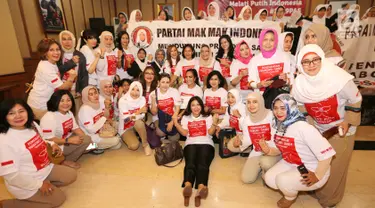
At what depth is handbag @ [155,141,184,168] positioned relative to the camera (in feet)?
9.50

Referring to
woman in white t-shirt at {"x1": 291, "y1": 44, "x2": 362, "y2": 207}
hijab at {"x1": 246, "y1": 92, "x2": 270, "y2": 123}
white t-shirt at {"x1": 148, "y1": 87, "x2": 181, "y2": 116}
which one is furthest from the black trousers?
woman in white t-shirt at {"x1": 291, "y1": 44, "x2": 362, "y2": 207}

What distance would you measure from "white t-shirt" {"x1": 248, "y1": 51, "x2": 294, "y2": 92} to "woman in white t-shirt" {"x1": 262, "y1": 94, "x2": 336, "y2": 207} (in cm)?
94

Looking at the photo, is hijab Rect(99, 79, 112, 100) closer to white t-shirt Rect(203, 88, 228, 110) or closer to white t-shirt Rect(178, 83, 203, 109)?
white t-shirt Rect(178, 83, 203, 109)

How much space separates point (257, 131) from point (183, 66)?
1.87 metres

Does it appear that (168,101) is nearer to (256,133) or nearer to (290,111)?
(256,133)

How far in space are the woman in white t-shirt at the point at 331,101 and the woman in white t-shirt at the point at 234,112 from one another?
91 cm

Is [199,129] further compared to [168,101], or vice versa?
[168,101]

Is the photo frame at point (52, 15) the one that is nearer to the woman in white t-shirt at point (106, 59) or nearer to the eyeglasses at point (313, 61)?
the woman in white t-shirt at point (106, 59)

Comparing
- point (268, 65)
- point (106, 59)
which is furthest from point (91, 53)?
point (268, 65)

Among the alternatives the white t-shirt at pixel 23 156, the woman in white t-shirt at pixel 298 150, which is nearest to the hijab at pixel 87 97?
the white t-shirt at pixel 23 156

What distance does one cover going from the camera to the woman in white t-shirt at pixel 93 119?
3111 millimetres

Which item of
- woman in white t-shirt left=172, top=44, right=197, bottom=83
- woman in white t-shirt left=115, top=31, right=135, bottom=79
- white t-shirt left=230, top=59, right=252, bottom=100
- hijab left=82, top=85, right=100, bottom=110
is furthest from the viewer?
woman in white t-shirt left=115, top=31, right=135, bottom=79

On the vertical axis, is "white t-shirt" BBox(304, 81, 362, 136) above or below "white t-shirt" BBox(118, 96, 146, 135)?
above

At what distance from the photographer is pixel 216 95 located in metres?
3.33
